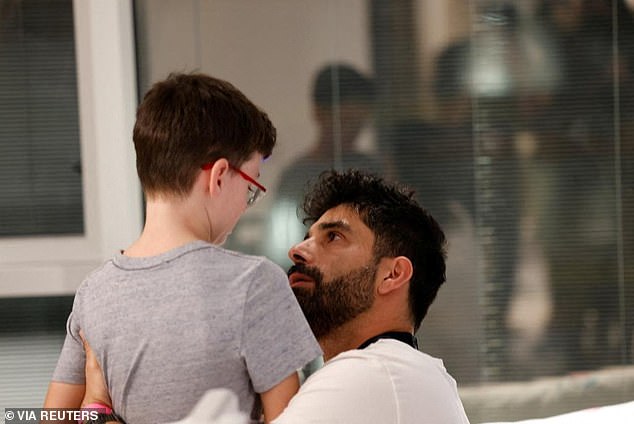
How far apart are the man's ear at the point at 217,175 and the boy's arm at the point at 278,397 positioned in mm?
250

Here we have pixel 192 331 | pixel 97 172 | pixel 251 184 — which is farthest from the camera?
pixel 97 172

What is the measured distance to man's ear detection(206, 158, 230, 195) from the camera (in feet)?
4.04

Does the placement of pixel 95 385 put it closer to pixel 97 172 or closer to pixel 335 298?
pixel 335 298

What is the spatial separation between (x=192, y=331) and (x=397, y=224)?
618mm

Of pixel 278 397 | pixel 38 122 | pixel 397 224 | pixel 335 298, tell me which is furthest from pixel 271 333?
pixel 38 122

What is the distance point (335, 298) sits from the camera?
166 cm

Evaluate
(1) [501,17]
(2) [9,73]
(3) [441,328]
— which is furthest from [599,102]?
(2) [9,73]

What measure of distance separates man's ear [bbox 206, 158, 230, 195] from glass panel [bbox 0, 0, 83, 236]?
2.30 metres

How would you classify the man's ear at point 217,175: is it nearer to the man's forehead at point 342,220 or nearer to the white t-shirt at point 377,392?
the white t-shirt at point 377,392

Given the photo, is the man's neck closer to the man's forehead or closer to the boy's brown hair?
the man's forehead

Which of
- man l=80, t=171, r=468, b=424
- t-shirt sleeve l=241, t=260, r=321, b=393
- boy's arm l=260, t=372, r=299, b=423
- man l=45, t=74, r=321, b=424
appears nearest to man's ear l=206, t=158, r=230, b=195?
→ man l=45, t=74, r=321, b=424

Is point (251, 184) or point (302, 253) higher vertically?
point (251, 184)

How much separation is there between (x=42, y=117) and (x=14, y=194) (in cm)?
28

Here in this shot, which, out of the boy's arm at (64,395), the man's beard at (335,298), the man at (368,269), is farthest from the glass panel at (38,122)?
the boy's arm at (64,395)
